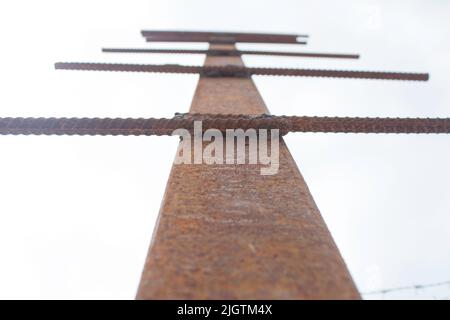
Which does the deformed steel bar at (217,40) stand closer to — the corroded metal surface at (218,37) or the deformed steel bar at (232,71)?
the corroded metal surface at (218,37)

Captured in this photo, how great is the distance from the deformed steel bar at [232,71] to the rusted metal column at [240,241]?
280cm

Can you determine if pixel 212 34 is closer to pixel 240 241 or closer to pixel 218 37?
pixel 218 37

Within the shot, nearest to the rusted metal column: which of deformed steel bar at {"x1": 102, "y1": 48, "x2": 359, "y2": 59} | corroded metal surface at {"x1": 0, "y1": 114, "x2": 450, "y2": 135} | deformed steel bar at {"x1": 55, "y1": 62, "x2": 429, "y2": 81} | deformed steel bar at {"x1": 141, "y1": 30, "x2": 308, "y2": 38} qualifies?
corroded metal surface at {"x1": 0, "y1": 114, "x2": 450, "y2": 135}

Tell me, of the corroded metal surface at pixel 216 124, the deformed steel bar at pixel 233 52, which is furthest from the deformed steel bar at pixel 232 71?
the corroded metal surface at pixel 216 124

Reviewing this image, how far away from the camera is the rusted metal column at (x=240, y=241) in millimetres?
1342

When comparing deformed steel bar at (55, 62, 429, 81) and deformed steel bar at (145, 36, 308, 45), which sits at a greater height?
deformed steel bar at (145, 36, 308, 45)

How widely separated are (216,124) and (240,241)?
39.4 inches

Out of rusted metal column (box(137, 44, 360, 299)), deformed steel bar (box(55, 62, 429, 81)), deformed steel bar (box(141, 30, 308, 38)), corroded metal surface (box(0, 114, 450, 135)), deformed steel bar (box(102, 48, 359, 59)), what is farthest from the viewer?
deformed steel bar (box(141, 30, 308, 38))

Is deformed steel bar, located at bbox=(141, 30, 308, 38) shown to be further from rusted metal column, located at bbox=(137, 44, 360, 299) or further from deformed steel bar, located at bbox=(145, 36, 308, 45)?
rusted metal column, located at bbox=(137, 44, 360, 299)

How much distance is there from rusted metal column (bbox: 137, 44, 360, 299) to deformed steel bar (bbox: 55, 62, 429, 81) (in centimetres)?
280

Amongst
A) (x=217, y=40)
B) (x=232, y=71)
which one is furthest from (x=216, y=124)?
(x=217, y=40)

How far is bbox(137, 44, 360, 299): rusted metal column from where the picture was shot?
1.34m
